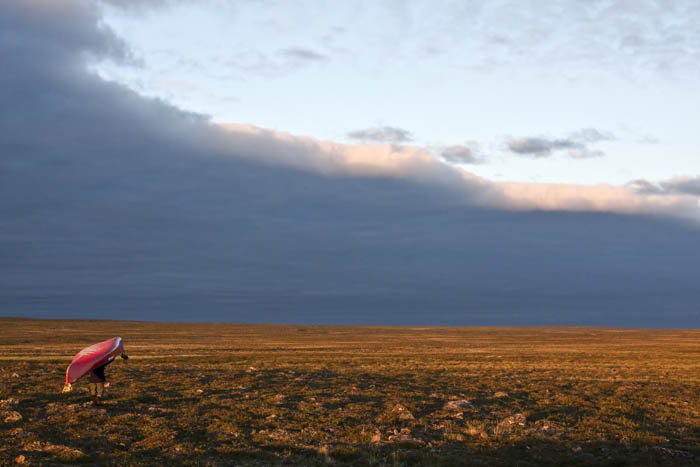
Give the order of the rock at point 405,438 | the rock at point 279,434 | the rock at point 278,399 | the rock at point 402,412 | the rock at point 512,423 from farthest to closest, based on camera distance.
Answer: the rock at point 278,399
the rock at point 402,412
the rock at point 512,423
the rock at point 279,434
the rock at point 405,438

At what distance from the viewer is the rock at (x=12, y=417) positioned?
22.3 metres

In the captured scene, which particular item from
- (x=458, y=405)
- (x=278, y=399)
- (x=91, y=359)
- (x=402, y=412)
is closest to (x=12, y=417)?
(x=91, y=359)

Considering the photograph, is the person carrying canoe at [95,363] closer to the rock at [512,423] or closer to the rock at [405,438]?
the rock at [405,438]

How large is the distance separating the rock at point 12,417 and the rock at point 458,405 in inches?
668

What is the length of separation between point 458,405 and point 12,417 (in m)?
17.9

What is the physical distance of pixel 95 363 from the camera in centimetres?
2408

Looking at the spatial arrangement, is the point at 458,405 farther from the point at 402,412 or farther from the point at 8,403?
the point at 8,403

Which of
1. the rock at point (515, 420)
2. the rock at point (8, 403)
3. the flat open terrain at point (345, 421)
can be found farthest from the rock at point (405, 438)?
the rock at point (8, 403)

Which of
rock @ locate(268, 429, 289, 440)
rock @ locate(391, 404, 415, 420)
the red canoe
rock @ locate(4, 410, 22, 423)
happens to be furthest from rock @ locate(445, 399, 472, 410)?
rock @ locate(4, 410, 22, 423)

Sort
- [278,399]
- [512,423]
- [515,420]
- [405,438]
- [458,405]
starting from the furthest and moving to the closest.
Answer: [278,399] < [458,405] < [515,420] < [512,423] < [405,438]

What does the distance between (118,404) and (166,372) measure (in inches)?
614

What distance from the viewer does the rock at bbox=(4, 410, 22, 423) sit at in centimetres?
2227

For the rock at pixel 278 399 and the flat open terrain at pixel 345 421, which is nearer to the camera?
the flat open terrain at pixel 345 421

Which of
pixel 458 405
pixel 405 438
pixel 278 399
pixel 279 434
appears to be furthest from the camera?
pixel 278 399
